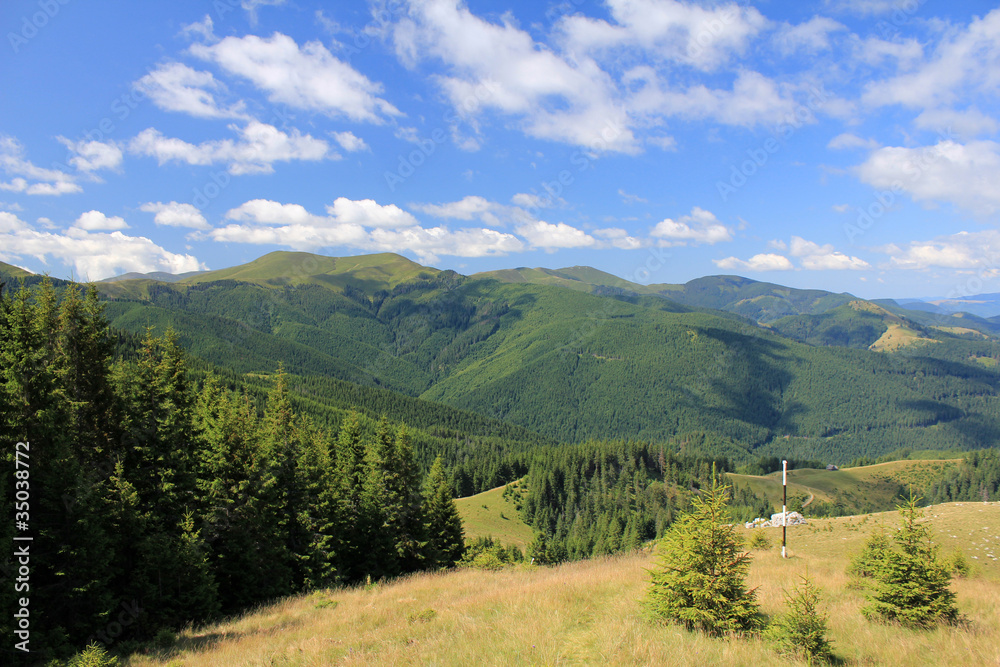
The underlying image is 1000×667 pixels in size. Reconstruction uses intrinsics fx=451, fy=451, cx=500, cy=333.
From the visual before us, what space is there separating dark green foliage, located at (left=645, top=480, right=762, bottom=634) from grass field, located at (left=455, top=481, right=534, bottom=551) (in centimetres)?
6985

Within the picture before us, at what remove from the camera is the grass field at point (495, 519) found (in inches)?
3204

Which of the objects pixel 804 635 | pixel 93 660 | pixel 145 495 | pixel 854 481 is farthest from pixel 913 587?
pixel 854 481

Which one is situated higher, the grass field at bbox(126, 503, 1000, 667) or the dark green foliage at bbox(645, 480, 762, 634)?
the dark green foliage at bbox(645, 480, 762, 634)

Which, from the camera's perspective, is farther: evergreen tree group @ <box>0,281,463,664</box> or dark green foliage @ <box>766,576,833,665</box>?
evergreen tree group @ <box>0,281,463,664</box>

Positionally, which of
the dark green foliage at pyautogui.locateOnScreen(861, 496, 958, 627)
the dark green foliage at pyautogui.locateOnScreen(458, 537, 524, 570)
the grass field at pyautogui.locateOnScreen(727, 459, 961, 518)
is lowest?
the grass field at pyautogui.locateOnScreen(727, 459, 961, 518)

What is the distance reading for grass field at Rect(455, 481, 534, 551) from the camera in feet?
267

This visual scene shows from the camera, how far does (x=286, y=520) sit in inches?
972

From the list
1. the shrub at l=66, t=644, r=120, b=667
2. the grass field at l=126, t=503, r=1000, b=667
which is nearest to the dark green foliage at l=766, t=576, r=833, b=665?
the grass field at l=126, t=503, r=1000, b=667

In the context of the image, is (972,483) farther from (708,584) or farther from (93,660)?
(93,660)

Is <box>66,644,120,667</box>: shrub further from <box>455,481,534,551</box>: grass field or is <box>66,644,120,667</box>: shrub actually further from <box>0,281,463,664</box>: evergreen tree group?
<box>455,481,534,551</box>: grass field

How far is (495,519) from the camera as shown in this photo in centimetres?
9394

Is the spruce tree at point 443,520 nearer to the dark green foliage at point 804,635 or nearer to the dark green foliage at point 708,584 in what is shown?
the dark green foliage at point 708,584

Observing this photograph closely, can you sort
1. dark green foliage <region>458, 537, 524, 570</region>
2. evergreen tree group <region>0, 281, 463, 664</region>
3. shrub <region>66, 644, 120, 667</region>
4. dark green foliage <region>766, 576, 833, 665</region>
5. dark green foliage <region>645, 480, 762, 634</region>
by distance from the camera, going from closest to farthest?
1. dark green foliage <region>766, 576, 833, 665</region>
2. dark green foliage <region>645, 480, 762, 634</region>
3. shrub <region>66, 644, 120, 667</region>
4. evergreen tree group <region>0, 281, 463, 664</region>
5. dark green foliage <region>458, 537, 524, 570</region>

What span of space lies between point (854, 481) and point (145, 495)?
616 feet
